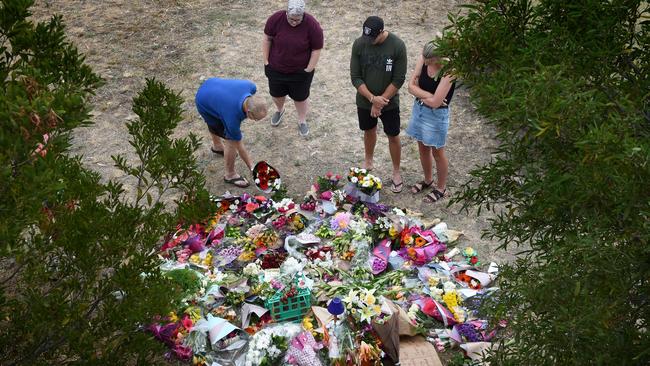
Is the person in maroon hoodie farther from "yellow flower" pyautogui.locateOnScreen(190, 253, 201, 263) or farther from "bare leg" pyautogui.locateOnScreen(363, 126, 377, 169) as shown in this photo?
"yellow flower" pyautogui.locateOnScreen(190, 253, 201, 263)

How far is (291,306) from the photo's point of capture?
497 cm

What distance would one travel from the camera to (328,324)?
15.6 feet

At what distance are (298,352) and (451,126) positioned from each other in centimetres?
410

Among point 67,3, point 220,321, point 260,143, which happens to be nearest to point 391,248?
point 220,321

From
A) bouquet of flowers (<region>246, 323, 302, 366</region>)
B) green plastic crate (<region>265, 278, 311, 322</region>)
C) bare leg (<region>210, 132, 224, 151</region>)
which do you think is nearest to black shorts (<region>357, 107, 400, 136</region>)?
bare leg (<region>210, 132, 224, 151</region>)

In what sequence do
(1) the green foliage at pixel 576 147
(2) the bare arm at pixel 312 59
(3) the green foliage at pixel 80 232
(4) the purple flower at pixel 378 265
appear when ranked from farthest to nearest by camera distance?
(2) the bare arm at pixel 312 59 → (4) the purple flower at pixel 378 265 → (3) the green foliage at pixel 80 232 → (1) the green foliage at pixel 576 147

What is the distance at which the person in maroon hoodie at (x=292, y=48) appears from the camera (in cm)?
668

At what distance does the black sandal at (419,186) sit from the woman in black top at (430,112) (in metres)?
0.16

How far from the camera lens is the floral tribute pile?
185 inches

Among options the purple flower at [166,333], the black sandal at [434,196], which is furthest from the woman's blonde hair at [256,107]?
the purple flower at [166,333]

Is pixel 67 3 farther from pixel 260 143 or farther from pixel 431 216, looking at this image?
pixel 431 216

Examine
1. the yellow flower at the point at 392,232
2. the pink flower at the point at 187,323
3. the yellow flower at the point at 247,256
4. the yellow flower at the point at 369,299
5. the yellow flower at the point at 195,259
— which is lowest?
the pink flower at the point at 187,323

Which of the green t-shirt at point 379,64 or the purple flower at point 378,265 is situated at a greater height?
the green t-shirt at point 379,64

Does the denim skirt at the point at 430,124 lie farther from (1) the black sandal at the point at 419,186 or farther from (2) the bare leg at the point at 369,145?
(1) the black sandal at the point at 419,186
